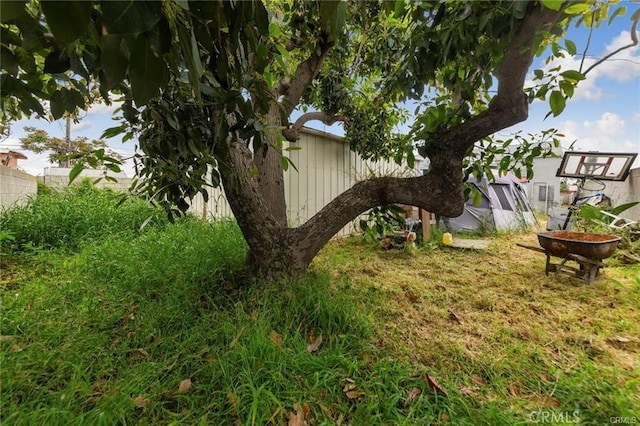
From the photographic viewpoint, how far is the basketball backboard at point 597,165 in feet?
11.6

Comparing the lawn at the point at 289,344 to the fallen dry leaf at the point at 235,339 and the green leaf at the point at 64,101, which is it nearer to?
the fallen dry leaf at the point at 235,339

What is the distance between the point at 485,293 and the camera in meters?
2.25

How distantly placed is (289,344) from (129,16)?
52.0 inches

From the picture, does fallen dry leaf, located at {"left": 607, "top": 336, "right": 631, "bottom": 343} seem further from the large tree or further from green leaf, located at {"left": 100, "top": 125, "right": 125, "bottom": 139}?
green leaf, located at {"left": 100, "top": 125, "right": 125, "bottom": 139}

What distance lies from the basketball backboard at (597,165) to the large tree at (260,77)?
9.79 feet

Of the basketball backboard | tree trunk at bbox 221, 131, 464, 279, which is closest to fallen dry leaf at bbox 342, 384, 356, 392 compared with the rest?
tree trunk at bbox 221, 131, 464, 279

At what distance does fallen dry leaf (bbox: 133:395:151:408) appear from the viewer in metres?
0.98

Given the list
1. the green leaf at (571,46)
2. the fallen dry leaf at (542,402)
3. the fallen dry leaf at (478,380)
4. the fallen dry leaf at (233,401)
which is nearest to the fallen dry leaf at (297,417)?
the fallen dry leaf at (233,401)

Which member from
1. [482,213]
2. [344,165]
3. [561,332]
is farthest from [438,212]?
[482,213]

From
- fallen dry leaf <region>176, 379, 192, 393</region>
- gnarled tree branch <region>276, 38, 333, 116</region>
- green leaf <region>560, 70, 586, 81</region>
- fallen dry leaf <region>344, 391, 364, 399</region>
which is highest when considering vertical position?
gnarled tree branch <region>276, 38, 333, 116</region>

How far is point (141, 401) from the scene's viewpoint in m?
0.99

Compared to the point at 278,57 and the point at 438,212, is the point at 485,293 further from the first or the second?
the point at 278,57

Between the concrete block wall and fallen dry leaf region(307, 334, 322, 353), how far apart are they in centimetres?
366

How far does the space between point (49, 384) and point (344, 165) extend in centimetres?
397
